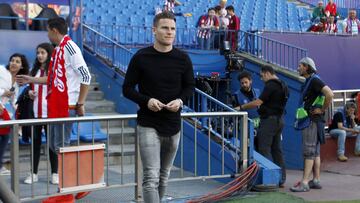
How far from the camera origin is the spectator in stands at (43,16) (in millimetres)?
12008

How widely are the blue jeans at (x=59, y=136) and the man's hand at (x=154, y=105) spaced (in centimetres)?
141

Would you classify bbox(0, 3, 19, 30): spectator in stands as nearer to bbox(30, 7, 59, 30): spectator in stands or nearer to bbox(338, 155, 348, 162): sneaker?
bbox(30, 7, 59, 30): spectator in stands

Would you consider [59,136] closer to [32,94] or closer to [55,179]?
[55,179]

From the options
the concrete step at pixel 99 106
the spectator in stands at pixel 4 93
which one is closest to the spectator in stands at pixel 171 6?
the concrete step at pixel 99 106

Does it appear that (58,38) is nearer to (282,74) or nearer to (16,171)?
(16,171)

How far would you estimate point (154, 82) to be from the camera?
5.52 metres

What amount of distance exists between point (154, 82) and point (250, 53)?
30.8ft

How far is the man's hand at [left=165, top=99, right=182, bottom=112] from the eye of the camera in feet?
17.8

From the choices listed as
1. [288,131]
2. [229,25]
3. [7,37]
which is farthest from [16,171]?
[229,25]

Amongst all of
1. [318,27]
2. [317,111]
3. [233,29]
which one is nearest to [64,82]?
[317,111]

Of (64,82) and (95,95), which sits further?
(95,95)

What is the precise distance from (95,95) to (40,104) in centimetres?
441

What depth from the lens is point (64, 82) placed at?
6.66 metres

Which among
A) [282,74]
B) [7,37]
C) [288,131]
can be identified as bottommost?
[288,131]
